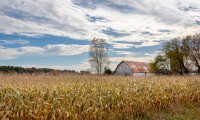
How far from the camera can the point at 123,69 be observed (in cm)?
3641

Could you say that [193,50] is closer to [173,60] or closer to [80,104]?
[173,60]

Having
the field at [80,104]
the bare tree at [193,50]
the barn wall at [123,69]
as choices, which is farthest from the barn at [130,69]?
the field at [80,104]

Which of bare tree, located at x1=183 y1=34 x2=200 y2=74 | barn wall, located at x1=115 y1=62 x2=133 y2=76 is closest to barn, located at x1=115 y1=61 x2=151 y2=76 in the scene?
barn wall, located at x1=115 y1=62 x2=133 y2=76

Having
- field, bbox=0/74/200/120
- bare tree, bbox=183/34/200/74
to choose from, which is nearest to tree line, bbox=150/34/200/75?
bare tree, bbox=183/34/200/74

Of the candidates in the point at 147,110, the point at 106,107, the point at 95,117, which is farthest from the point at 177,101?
the point at 95,117

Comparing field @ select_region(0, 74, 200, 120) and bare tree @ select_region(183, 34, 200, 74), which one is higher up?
bare tree @ select_region(183, 34, 200, 74)

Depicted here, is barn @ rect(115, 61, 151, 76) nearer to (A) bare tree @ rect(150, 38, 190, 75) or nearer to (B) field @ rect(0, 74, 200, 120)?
(A) bare tree @ rect(150, 38, 190, 75)

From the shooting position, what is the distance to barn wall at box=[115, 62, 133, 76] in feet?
114

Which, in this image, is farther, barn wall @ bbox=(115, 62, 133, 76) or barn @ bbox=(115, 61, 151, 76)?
barn wall @ bbox=(115, 62, 133, 76)

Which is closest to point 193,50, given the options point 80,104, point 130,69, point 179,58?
point 179,58

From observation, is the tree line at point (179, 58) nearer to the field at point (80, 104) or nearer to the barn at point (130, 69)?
the barn at point (130, 69)

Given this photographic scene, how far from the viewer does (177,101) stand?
8641mm

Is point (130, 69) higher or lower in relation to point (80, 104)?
higher

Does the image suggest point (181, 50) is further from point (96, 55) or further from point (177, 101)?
point (177, 101)
